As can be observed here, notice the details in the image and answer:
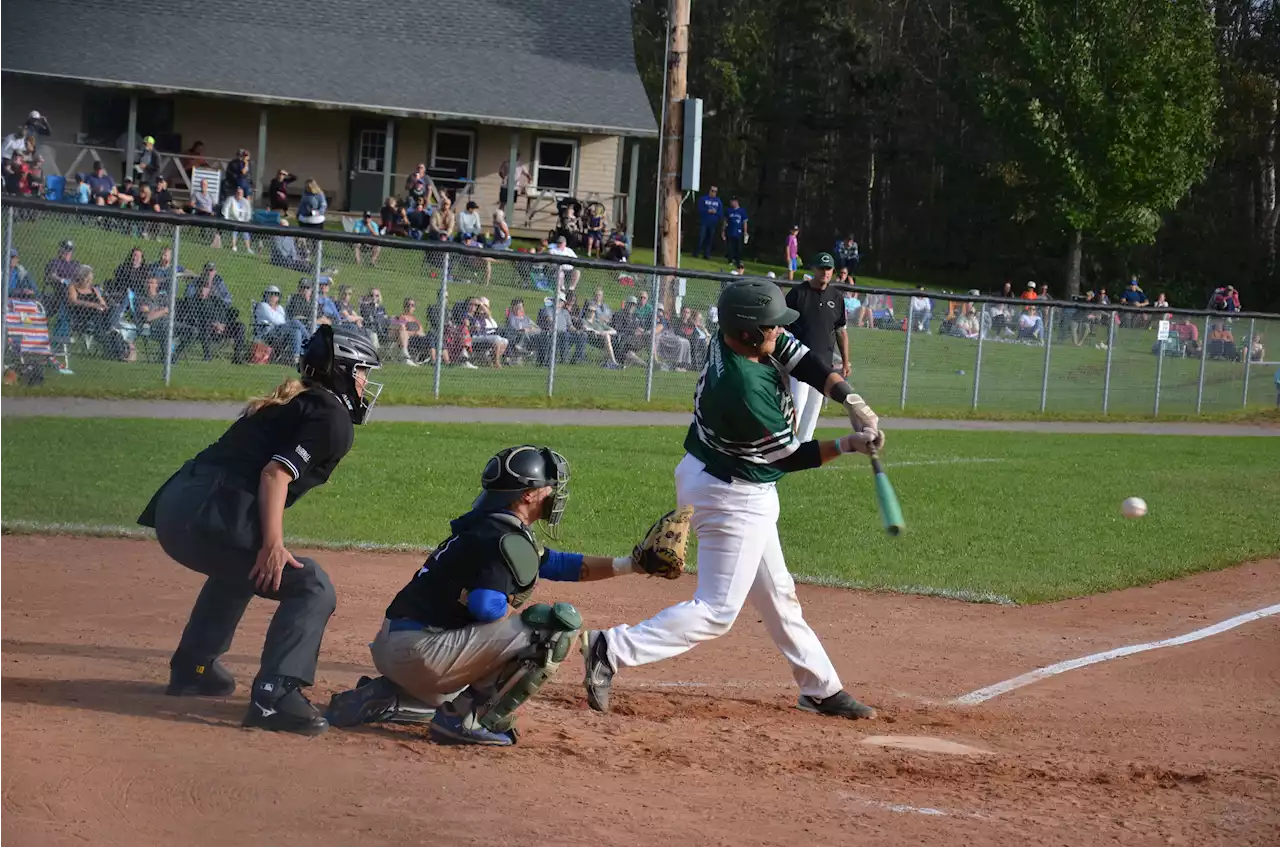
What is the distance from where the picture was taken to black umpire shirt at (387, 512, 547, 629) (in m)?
5.47

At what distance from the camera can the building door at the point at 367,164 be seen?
3566 cm

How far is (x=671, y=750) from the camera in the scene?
593cm

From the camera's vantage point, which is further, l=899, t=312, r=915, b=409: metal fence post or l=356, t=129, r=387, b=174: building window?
l=356, t=129, r=387, b=174: building window

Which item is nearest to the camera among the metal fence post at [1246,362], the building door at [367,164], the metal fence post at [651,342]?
the metal fence post at [651,342]

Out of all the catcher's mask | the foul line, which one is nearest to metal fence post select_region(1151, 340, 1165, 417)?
the foul line

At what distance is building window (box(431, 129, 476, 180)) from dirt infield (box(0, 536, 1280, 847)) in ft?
93.9

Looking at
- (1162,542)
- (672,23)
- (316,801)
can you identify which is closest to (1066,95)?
(672,23)

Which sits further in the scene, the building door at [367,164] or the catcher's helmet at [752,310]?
the building door at [367,164]

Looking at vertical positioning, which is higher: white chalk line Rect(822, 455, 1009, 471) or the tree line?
the tree line

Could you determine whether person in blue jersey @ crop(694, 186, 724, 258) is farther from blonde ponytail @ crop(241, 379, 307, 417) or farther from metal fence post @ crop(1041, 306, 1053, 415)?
blonde ponytail @ crop(241, 379, 307, 417)

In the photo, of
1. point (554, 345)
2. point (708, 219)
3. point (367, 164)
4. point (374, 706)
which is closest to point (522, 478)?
point (374, 706)

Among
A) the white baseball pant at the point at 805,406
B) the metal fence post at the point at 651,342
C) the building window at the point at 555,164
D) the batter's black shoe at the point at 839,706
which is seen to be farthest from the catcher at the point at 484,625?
the building window at the point at 555,164

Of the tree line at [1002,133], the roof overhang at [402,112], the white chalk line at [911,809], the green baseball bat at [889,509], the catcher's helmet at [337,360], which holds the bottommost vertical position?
the white chalk line at [911,809]

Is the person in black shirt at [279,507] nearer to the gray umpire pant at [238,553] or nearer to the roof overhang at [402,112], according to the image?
the gray umpire pant at [238,553]
